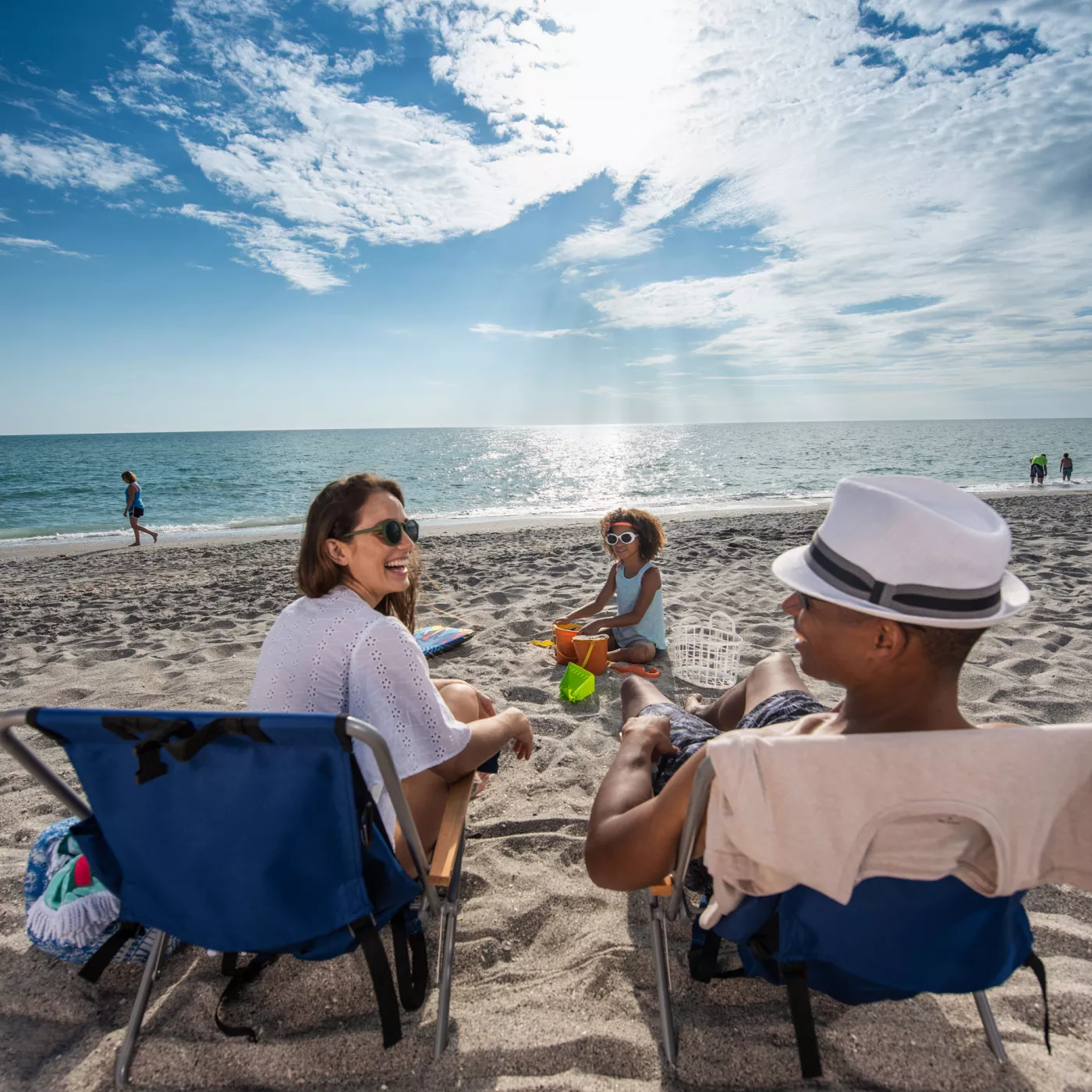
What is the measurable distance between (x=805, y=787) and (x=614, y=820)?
0.64 meters

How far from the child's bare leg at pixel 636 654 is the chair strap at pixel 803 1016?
3.12 m

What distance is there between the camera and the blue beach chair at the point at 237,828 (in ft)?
4.91

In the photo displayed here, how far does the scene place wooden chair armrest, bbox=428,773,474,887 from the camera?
6.28 ft

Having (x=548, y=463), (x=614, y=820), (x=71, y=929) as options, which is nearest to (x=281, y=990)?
(x=71, y=929)

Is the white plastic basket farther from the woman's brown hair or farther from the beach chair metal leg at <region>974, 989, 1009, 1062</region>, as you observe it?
the woman's brown hair

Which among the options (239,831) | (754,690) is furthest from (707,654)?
(239,831)

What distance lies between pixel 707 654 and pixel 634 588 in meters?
0.70

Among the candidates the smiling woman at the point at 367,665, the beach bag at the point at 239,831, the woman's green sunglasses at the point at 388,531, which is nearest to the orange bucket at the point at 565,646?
the smiling woman at the point at 367,665

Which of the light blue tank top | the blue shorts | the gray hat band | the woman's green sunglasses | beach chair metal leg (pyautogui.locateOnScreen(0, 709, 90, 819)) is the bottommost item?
the light blue tank top

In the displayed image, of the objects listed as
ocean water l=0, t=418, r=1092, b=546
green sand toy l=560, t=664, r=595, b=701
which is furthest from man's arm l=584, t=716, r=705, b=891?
ocean water l=0, t=418, r=1092, b=546

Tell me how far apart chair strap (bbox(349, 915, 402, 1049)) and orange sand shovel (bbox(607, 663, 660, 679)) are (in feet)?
9.79

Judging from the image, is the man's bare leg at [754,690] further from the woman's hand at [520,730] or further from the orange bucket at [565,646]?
the orange bucket at [565,646]

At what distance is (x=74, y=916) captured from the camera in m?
2.10

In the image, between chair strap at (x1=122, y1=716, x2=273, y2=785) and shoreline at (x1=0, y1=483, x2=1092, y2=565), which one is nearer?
chair strap at (x1=122, y1=716, x2=273, y2=785)
